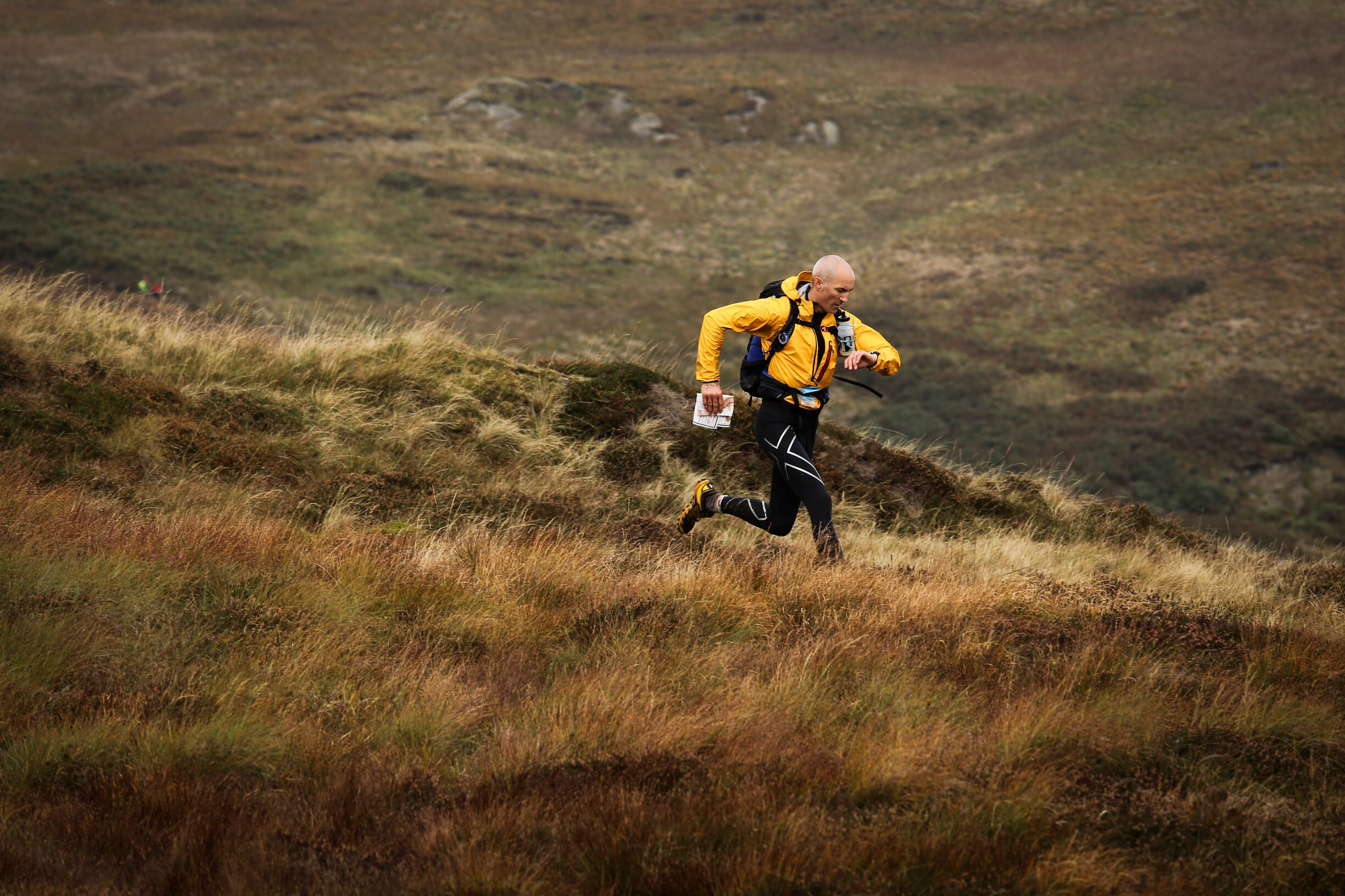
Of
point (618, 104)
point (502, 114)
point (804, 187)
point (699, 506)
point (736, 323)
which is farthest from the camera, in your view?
point (618, 104)

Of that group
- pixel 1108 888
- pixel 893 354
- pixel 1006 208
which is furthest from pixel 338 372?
pixel 1006 208

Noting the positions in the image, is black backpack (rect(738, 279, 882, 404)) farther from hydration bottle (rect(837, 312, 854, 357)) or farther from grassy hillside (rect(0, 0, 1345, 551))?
grassy hillside (rect(0, 0, 1345, 551))

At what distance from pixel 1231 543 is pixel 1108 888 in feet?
36.5

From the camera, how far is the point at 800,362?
6.50 meters

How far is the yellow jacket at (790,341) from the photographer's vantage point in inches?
249

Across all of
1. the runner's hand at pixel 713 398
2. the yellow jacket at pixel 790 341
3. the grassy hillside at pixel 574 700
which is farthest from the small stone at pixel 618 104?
the runner's hand at pixel 713 398

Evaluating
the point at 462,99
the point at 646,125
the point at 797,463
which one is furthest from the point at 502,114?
the point at 797,463

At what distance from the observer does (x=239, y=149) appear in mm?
60906

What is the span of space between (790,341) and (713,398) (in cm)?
62

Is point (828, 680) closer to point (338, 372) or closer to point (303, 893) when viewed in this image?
point (303, 893)

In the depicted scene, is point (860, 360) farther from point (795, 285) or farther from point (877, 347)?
point (795, 285)

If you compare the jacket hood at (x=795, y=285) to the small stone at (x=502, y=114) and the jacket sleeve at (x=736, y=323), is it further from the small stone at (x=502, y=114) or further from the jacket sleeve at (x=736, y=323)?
the small stone at (x=502, y=114)

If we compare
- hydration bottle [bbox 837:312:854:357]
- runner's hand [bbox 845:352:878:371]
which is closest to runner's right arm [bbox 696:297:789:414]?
hydration bottle [bbox 837:312:854:357]

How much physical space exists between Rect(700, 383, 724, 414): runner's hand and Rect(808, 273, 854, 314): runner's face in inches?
33.4
